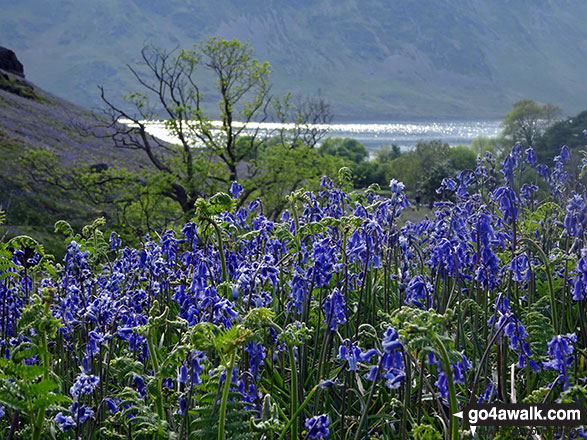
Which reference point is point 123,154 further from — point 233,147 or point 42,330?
point 42,330

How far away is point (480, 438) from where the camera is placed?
344 cm

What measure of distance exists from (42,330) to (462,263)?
314cm

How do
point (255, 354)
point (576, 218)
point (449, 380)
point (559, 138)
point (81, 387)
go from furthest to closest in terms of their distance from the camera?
1. point (559, 138)
2. point (576, 218)
3. point (255, 354)
4. point (81, 387)
5. point (449, 380)

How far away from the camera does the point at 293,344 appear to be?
296cm

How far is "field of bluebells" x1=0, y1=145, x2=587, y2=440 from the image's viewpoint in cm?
271

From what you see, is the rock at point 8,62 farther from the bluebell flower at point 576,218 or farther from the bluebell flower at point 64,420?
the bluebell flower at point 64,420

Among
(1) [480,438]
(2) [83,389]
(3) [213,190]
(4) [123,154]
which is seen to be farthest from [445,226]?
(4) [123,154]

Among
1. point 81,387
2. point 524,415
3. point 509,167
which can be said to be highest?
point 509,167

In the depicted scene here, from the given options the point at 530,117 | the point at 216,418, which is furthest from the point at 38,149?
the point at 530,117

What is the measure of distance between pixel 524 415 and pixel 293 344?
125 centimetres

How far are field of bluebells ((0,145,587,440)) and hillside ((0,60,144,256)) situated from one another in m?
15.7

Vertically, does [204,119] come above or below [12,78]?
below

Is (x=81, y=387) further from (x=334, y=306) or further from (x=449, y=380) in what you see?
(x=449, y=380)

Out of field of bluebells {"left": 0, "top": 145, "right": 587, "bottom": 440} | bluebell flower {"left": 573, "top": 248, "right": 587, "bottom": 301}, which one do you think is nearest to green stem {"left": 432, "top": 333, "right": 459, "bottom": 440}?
field of bluebells {"left": 0, "top": 145, "right": 587, "bottom": 440}
